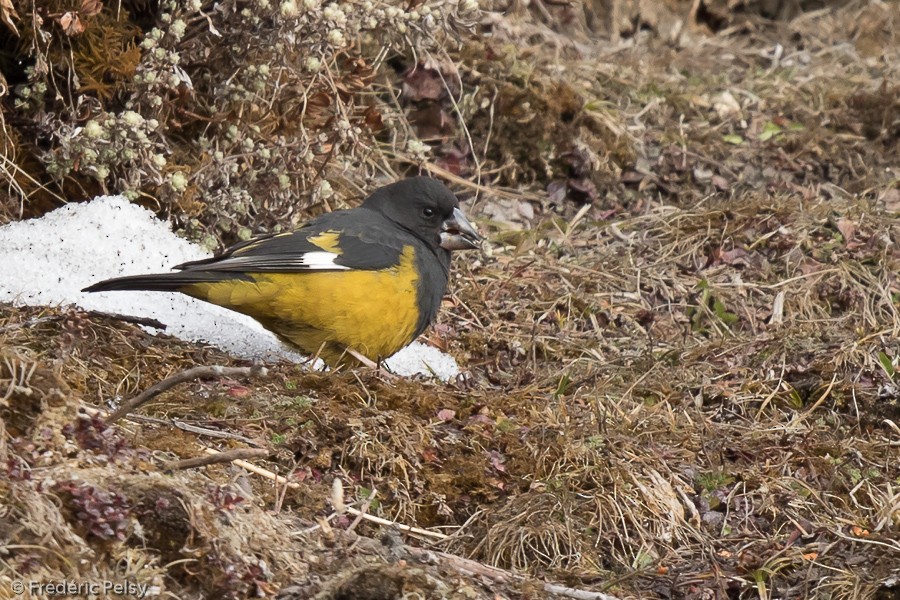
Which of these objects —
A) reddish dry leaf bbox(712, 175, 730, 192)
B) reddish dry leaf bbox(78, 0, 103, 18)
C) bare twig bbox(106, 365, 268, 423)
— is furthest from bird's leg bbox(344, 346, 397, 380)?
reddish dry leaf bbox(712, 175, 730, 192)

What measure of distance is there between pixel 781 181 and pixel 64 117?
4.81 meters

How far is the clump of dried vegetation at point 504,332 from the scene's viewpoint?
3.65 m

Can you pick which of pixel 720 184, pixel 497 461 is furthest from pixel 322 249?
pixel 720 184

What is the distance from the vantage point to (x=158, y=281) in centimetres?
509

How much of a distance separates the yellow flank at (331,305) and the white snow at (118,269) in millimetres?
255

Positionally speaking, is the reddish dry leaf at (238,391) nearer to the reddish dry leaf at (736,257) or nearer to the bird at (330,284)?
the bird at (330,284)

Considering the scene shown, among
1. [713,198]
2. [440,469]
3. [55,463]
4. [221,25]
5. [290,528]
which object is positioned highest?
[221,25]

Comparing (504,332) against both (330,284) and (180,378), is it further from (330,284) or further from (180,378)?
(180,378)

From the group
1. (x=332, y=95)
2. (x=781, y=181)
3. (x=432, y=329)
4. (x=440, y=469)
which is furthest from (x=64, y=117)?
(x=781, y=181)

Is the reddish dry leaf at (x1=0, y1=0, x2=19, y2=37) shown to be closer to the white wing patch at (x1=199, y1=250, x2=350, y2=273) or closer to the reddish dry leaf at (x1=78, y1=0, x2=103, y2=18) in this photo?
the reddish dry leaf at (x1=78, y1=0, x2=103, y2=18)

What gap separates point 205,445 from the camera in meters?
4.37

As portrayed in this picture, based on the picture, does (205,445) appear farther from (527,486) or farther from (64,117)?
(64,117)

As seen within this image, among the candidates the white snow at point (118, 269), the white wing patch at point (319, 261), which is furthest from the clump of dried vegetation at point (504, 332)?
the white wing patch at point (319, 261)

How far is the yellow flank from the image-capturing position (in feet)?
17.7
